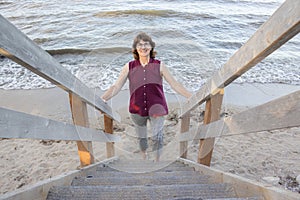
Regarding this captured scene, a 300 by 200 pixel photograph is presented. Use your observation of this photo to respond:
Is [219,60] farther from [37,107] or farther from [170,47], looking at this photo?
[37,107]

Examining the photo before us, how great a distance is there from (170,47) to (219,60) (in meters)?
1.93

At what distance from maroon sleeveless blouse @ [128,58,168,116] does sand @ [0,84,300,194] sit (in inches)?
52.1

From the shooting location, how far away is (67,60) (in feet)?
33.3

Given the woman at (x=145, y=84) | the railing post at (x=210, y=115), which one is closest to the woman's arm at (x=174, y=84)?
the woman at (x=145, y=84)

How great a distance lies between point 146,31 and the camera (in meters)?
12.8

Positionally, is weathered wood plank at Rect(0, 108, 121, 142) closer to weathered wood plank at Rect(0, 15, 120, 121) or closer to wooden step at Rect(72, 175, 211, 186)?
weathered wood plank at Rect(0, 15, 120, 121)

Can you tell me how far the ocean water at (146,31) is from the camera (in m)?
8.42

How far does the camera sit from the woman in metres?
3.44

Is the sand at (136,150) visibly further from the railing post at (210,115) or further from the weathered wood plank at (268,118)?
the weathered wood plank at (268,118)

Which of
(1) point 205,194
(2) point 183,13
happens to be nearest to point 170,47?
(2) point 183,13

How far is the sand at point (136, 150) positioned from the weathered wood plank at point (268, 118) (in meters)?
1.98

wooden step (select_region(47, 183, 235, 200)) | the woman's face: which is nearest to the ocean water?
the woman's face

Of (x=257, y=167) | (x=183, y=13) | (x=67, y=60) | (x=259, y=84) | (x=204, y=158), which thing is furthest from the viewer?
(x=183, y=13)

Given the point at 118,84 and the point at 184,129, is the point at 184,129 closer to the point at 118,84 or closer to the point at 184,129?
the point at 184,129
